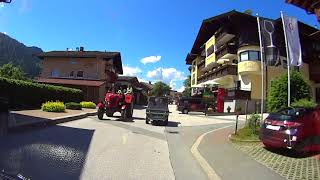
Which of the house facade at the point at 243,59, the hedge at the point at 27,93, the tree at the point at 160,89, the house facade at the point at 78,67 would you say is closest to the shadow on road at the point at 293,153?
the hedge at the point at 27,93

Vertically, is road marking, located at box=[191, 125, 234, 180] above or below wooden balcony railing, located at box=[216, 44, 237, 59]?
below

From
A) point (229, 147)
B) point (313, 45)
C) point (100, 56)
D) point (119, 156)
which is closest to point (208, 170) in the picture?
point (119, 156)

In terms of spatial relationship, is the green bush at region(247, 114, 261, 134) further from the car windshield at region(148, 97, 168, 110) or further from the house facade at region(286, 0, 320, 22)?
the car windshield at region(148, 97, 168, 110)

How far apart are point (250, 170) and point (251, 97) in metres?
39.0

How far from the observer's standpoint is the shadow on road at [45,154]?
8.16m

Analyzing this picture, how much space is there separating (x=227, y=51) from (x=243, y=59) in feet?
10.7

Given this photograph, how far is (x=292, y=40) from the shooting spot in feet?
72.4

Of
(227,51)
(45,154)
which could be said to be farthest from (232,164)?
(227,51)

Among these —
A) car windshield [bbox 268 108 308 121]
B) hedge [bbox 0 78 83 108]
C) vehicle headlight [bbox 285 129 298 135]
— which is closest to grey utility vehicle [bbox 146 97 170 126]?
hedge [bbox 0 78 83 108]

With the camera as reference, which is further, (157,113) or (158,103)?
(158,103)

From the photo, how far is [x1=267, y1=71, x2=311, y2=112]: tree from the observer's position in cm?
2383

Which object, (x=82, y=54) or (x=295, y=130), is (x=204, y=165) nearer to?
(x=295, y=130)

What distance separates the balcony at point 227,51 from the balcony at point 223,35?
107 cm

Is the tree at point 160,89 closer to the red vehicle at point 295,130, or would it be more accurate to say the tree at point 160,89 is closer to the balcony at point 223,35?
the balcony at point 223,35
